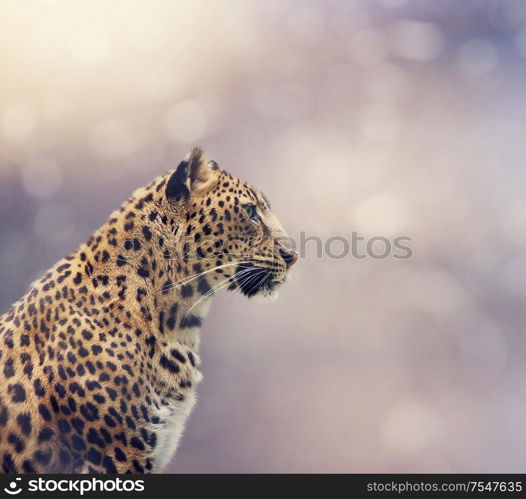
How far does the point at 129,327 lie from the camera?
10.5ft

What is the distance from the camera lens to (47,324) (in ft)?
10.3

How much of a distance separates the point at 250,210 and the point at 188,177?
40 cm

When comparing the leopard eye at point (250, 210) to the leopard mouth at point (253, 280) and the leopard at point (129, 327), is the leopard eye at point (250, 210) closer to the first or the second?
the leopard at point (129, 327)

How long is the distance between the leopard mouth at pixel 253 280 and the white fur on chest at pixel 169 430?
0.63m

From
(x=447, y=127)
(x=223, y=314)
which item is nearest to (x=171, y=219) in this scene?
(x=223, y=314)

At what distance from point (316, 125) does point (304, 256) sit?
86 centimetres

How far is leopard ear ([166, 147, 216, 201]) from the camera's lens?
3.35 meters

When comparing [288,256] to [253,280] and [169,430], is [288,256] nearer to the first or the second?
[253,280]

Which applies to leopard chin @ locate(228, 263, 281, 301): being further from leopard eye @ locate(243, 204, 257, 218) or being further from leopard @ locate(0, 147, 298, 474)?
leopard eye @ locate(243, 204, 257, 218)

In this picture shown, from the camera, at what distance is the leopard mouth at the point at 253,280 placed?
359cm

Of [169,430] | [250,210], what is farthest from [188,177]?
[169,430]

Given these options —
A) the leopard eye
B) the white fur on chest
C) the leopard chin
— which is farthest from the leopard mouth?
the white fur on chest

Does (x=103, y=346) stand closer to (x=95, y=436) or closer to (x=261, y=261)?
(x=95, y=436)

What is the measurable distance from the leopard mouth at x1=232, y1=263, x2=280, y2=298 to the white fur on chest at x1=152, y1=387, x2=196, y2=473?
63 cm
